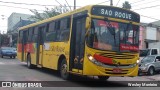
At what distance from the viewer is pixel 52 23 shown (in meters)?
18.3

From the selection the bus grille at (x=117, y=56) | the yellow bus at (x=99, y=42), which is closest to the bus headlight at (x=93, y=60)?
A: the yellow bus at (x=99, y=42)

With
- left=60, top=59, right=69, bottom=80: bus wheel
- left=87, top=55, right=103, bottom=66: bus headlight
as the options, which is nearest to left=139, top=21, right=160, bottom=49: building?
left=60, top=59, right=69, bottom=80: bus wheel

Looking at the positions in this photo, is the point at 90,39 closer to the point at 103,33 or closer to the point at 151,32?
the point at 103,33

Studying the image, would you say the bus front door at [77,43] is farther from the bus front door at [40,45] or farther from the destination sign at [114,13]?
the bus front door at [40,45]

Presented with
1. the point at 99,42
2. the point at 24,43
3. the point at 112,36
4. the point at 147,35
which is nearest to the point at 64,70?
the point at 99,42

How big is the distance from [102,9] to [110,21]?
62 centimetres

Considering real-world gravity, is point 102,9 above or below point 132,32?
above

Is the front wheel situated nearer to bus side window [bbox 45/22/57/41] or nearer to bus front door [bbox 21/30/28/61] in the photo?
bus side window [bbox 45/22/57/41]

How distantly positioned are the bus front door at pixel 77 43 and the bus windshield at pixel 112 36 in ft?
2.38

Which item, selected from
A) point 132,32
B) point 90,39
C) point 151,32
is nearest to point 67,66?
point 90,39

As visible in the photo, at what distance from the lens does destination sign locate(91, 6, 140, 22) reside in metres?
13.7

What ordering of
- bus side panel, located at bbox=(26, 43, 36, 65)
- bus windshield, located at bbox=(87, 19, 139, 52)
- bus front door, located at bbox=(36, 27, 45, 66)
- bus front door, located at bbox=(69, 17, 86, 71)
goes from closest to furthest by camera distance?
1. bus windshield, located at bbox=(87, 19, 139, 52)
2. bus front door, located at bbox=(69, 17, 86, 71)
3. bus front door, located at bbox=(36, 27, 45, 66)
4. bus side panel, located at bbox=(26, 43, 36, 65)

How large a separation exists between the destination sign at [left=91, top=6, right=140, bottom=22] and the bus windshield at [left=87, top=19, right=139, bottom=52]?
0.32 m

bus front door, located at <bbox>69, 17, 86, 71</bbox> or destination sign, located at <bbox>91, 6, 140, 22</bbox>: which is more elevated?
destination sign, located at <bbox>91, 6, 140, 22</bbox>
